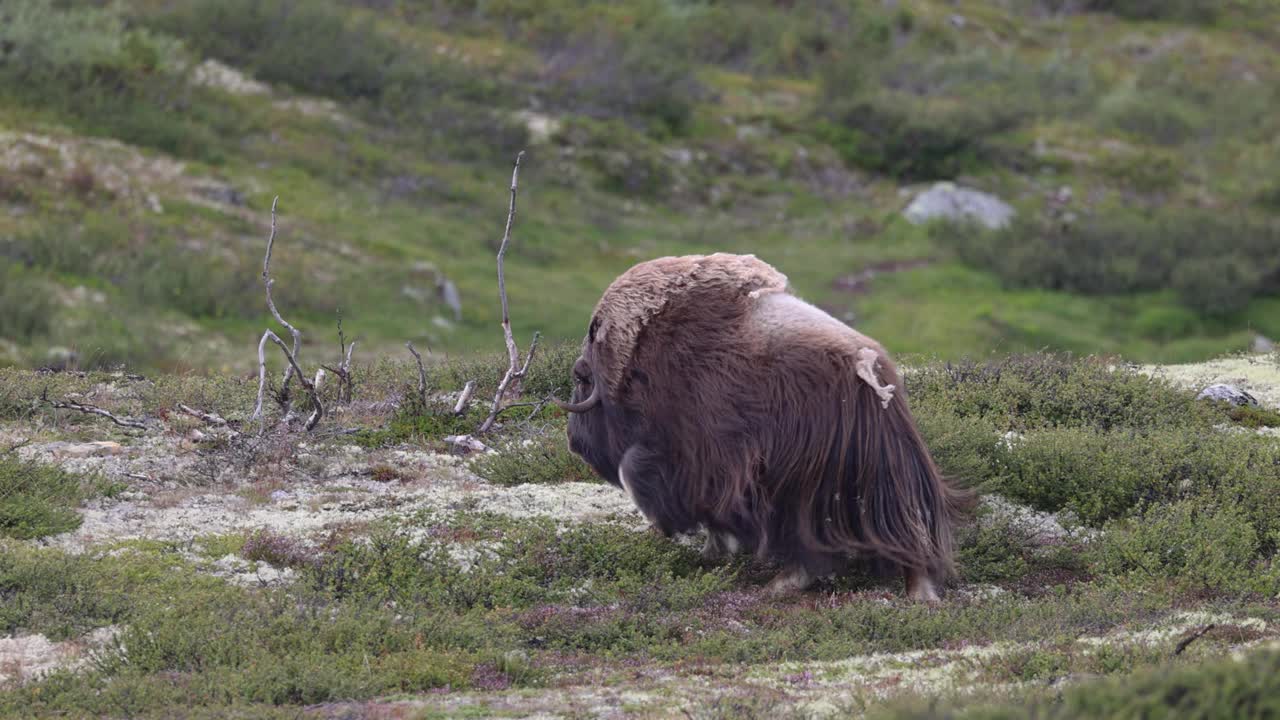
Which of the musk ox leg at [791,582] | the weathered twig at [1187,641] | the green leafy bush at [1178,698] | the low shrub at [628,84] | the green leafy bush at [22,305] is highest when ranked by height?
the green leafy bush at [1178,698]

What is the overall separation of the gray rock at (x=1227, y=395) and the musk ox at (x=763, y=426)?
3.46 meters

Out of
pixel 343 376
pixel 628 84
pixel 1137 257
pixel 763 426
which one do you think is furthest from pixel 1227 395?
pixel 628 84

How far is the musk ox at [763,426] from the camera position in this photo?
543 cm

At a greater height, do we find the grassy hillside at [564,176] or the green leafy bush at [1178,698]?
the green leafy bush at [1178,698]

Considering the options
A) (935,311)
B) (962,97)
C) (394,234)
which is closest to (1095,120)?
(962,97)

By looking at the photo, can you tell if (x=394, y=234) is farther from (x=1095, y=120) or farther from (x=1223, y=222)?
(x=1095, y=120)

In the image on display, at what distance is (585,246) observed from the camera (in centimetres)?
2181

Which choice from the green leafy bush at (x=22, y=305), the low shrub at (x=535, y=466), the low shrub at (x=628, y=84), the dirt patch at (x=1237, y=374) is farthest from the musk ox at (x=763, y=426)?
the low shrub at (x=628, y=84)

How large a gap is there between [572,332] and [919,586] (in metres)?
12.6

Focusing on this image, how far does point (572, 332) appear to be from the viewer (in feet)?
58.5

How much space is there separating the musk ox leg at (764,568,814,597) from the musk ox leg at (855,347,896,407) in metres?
0.82

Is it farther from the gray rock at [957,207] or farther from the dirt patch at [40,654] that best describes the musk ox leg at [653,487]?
the gray rock at [957,207]

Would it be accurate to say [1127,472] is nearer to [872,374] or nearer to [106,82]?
[872,374]

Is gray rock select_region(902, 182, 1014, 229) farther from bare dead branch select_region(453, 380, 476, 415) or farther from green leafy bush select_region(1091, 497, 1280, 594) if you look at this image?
green leafy bush select_region(1091, 497, 1280, 594)
